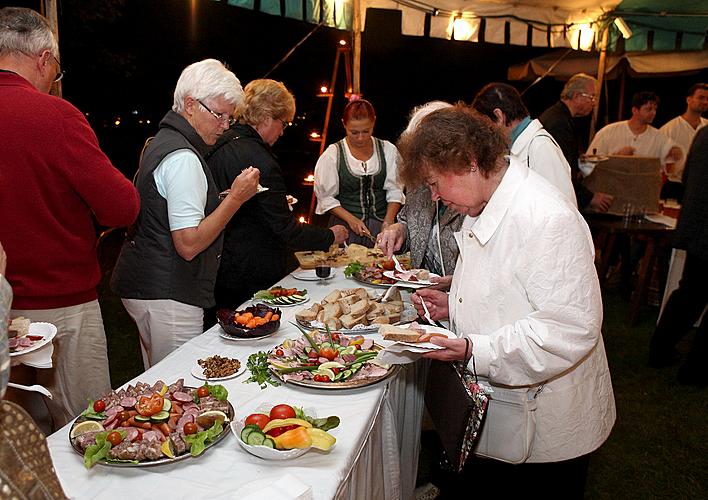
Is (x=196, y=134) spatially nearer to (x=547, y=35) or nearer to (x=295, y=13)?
(x=295, y=13)

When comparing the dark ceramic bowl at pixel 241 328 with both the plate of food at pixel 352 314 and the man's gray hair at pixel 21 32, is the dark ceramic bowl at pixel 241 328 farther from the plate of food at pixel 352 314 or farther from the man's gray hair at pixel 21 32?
the man's gray hair at pixel 21 32

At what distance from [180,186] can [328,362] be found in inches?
33.6

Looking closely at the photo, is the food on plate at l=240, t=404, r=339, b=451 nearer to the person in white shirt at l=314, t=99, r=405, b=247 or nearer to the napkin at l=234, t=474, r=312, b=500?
the napkin at l=234, t=474, r=312, b=500

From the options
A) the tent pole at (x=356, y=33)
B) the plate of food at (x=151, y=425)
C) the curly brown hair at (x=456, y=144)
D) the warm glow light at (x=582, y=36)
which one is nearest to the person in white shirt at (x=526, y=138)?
the curly brown hair at (x=456, y=144)

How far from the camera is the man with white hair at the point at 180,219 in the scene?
7.00 feet

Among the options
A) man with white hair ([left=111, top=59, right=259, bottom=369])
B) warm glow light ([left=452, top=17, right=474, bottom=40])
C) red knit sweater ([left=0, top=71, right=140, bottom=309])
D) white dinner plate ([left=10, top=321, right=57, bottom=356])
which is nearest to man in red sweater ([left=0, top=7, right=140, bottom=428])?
red knit sweater ([left=0, top=71, right=140, bottom=309])

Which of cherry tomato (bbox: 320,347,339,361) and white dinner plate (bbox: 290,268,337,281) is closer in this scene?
cherry tomato (bbox: 320,347,339,361)

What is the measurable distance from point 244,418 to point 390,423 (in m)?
0.54

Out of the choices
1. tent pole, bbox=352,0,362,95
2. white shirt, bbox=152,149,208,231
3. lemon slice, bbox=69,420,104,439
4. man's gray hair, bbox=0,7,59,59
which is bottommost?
lemon slice, bbox=69,420,104,439

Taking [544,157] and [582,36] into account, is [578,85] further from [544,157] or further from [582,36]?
[582,36]

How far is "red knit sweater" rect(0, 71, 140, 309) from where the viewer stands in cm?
195

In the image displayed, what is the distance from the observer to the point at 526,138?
9.67 ft

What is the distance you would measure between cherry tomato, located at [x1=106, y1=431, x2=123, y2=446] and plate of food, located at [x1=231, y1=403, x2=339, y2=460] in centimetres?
25

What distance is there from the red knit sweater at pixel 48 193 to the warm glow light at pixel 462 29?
184 inches
